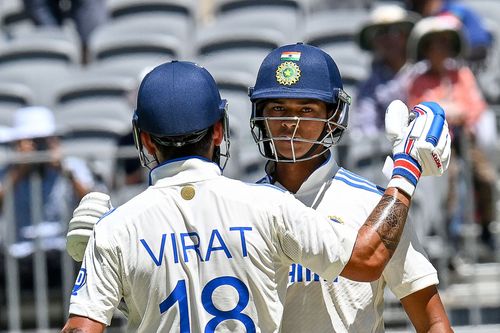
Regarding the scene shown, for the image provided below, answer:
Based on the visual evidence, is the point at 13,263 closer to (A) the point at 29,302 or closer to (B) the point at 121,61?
(A) the point at 29,302

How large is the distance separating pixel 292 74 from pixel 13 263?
162 inches

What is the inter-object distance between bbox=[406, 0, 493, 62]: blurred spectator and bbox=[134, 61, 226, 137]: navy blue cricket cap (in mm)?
4836

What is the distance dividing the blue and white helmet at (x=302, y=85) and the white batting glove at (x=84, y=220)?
59cm

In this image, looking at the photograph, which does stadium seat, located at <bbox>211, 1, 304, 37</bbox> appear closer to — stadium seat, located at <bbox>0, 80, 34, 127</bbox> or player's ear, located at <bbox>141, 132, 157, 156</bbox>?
stadium seat, located at <bbox>0, 80, 34, 127</bbox>

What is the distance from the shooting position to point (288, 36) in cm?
984

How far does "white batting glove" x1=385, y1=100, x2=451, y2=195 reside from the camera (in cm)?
365

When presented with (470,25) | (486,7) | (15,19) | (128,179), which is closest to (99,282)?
(128,179)

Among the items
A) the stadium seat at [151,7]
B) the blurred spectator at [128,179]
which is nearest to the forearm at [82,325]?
the blurred spectator at [128,179]

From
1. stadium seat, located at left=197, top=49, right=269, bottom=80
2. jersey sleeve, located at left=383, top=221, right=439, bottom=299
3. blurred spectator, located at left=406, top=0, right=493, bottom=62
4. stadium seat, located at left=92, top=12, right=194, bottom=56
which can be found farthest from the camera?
stadium seat, located at left=92, top=12, right=194, bottom=56

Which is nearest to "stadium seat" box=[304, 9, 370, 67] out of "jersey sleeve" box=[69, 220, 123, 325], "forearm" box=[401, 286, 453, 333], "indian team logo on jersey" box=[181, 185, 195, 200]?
"forearm" box=[401, 286, 453, 333]

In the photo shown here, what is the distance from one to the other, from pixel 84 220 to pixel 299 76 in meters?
0.84

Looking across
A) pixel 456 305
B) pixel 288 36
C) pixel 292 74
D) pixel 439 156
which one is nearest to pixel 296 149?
pixel 292 74

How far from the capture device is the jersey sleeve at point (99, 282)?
3.56 metres

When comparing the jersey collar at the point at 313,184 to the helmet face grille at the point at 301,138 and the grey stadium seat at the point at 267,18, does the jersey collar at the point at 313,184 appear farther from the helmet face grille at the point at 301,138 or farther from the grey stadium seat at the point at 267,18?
the grey stadium seat at the point at 267,18
